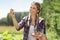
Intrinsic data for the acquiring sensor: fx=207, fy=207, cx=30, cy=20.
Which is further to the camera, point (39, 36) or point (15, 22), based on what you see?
point (15, 22)

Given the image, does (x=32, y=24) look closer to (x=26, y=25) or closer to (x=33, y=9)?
(x=26, y=25)

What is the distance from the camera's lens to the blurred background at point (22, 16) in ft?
8.18

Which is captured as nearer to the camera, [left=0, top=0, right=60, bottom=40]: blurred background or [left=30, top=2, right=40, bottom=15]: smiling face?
[left=30, top=2, right=40, bottom=15]: smiling face

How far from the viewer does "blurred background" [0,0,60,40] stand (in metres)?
2.49

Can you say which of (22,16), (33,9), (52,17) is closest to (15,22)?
(22,16)

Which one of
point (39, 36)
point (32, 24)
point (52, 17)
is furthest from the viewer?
point (52, 17)

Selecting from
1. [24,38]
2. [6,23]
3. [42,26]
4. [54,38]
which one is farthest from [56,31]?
[6,23]

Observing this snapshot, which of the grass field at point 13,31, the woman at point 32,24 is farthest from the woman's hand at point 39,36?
the grass field at point 13,31

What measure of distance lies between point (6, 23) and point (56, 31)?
2.07ft

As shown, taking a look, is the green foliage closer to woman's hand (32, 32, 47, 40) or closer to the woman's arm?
woman's hand (32, 32, 47, 40)

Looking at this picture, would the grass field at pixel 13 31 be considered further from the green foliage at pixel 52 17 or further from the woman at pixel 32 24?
the green foliage at pixel 52 17

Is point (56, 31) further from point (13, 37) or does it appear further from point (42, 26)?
point (13, 37)

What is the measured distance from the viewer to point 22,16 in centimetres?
251

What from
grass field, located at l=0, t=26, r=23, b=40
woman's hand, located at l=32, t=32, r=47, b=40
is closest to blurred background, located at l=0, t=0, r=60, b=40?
grass field, located at l=0, t=26, r=23, b=40
